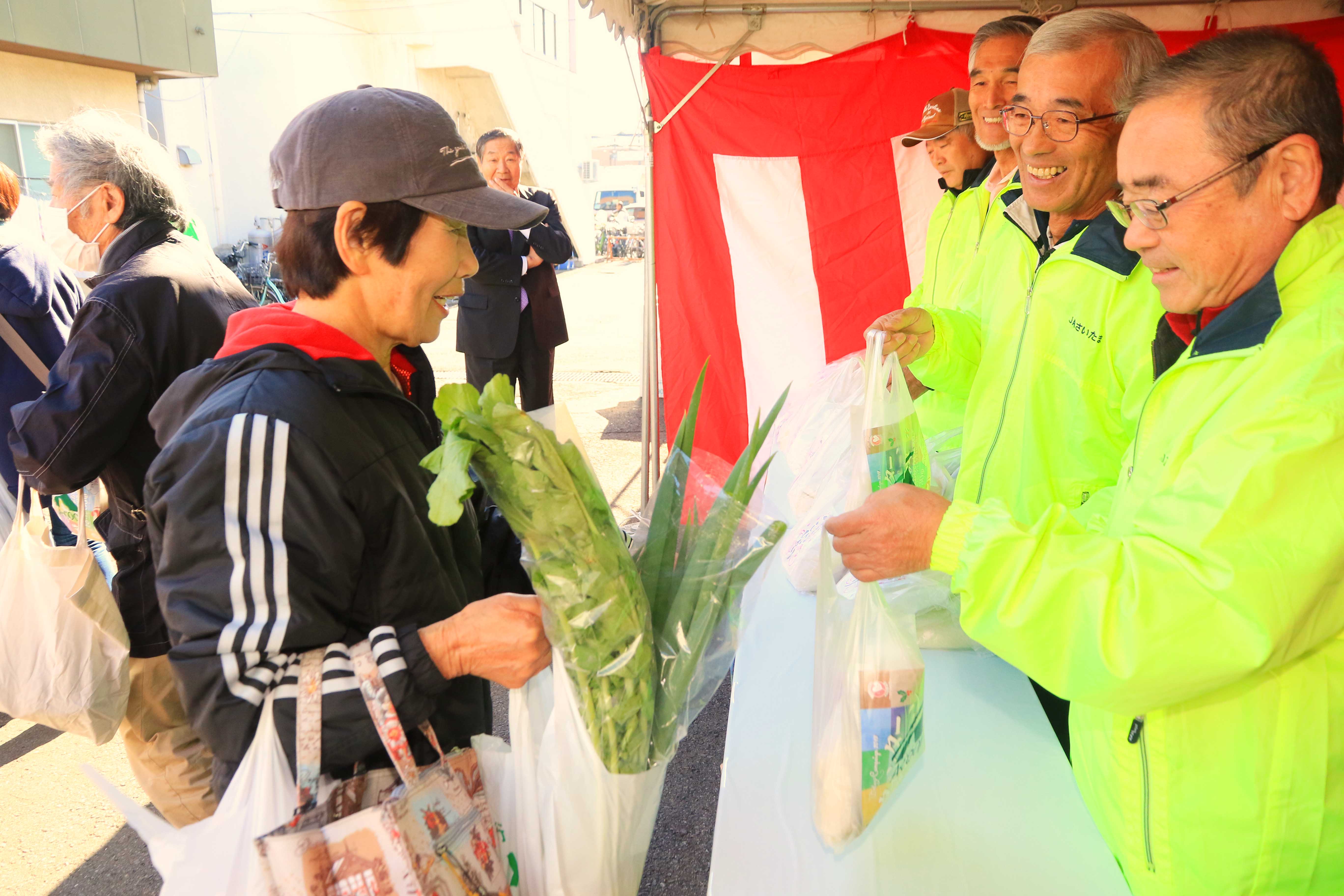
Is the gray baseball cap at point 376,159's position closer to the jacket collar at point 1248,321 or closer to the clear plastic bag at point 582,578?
the clear plastic bag at point 582,578

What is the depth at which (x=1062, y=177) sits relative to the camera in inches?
68.1

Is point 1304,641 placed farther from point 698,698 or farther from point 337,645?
point 337,645

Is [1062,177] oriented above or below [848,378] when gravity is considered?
above

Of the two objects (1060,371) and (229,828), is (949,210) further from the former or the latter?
(229,828)

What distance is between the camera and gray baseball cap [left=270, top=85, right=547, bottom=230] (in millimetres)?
1186

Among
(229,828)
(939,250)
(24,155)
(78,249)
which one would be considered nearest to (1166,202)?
(229,828)

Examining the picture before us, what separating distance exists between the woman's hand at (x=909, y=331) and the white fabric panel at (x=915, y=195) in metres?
2.00

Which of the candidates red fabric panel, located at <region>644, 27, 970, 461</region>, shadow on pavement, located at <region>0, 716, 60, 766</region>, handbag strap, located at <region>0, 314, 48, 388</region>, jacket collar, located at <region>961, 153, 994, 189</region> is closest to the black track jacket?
handbag strap, located at <region>0, 314, 48, 388</region>

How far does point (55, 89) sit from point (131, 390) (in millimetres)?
13453

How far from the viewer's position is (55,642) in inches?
72.7

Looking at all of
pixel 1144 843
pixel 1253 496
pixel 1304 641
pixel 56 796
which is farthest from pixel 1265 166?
pixel 56 796

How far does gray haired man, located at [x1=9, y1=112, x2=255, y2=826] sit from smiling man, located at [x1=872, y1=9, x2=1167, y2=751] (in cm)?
195

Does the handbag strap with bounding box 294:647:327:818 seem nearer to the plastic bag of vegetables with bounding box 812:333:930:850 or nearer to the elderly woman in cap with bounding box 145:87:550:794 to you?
the elderly woman in cap with bounding box 145:87:550:794

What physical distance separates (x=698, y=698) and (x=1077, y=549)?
1.93 ft
